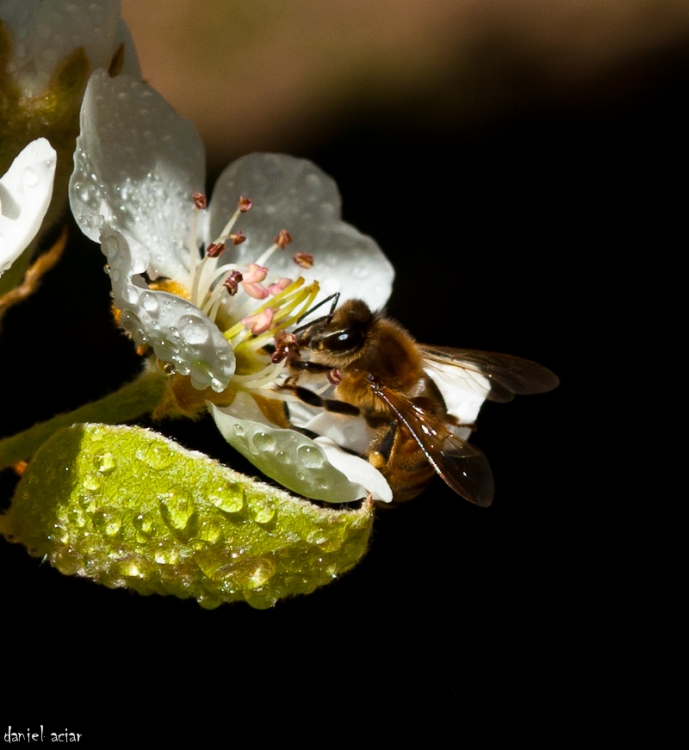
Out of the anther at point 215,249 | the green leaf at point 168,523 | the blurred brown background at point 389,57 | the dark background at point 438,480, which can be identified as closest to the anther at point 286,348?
the anther at point 215,249

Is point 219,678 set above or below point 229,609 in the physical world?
below

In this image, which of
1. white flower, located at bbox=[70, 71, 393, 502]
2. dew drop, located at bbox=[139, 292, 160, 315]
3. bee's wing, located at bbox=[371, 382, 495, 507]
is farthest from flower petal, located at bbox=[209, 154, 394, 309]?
dew drop, located at bbox=[139, 292, 160, 315]

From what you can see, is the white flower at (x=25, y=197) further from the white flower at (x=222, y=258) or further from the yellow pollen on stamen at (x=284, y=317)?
the yellow pollen on stamen at (x=284, y=317)

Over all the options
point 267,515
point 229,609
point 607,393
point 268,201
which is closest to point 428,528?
point 229,609

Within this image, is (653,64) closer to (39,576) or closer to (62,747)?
(39,576)

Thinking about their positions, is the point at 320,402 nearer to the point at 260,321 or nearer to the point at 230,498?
the point at 260,321

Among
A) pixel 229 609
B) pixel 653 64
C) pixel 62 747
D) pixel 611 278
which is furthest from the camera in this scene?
pixel 653 64

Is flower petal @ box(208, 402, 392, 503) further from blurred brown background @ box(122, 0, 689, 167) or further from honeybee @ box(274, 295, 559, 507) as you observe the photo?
blurred brown background @ box(122, 0, 689, 167)
